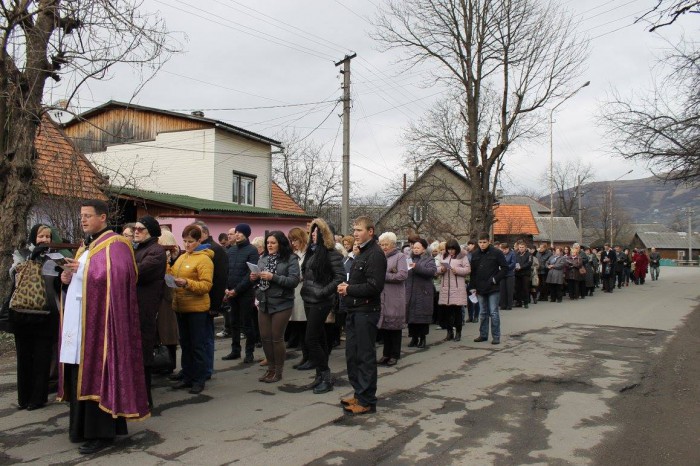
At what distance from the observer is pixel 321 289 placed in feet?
Result: 21.0

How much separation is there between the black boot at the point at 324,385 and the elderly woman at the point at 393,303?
172 centimetres

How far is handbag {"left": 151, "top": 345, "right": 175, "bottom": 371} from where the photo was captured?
22.5 feet

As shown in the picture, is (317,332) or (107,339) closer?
(107,339)

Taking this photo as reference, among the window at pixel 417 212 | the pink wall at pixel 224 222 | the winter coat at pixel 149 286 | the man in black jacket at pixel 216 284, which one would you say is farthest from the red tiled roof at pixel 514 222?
the winter coat at pixel 149 286

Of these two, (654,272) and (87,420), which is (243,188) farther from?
(654,272)

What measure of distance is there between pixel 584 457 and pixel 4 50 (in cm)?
1000

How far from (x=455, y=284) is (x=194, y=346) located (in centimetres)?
523

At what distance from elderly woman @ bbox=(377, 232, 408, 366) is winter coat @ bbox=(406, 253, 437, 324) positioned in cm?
94

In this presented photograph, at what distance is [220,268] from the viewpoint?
6695 mm

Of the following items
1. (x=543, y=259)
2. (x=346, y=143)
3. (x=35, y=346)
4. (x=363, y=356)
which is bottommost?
(x=363, y=356)

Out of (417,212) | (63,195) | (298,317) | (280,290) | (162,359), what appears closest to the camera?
(280,290)

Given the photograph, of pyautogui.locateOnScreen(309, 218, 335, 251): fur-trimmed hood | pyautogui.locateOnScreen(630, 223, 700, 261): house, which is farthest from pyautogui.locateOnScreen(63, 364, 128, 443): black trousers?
pyautogui.locateOnScreen(630, 223, 700, 261): house

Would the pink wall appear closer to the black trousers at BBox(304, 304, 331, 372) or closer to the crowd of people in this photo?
the crowd of people

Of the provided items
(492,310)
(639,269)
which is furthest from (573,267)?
(639,269)
